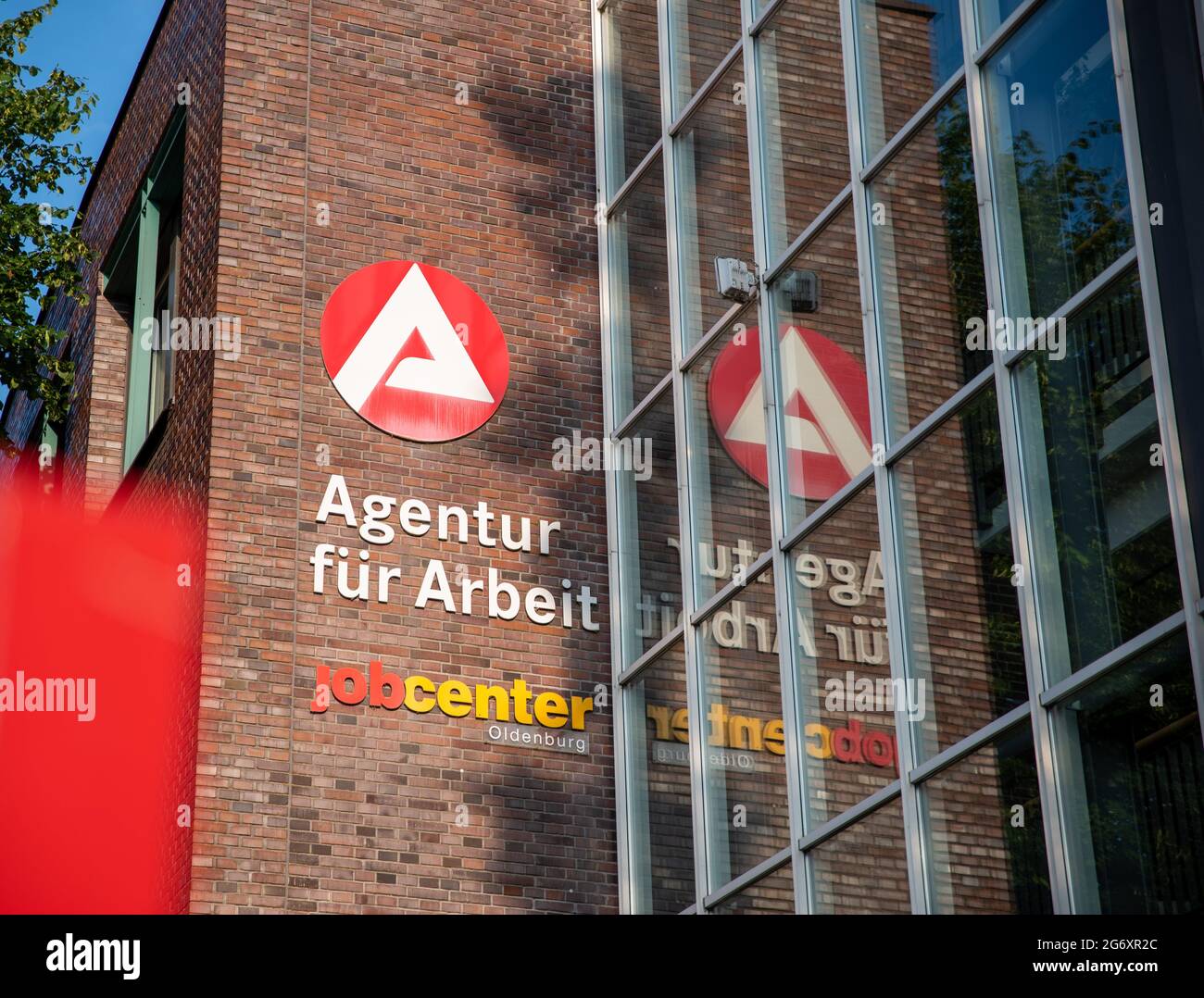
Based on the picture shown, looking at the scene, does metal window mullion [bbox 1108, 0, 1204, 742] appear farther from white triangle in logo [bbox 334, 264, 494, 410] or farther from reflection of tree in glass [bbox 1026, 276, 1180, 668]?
white triangle in logo [bbox 334, 264, 494, 410]

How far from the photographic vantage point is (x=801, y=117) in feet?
47.2

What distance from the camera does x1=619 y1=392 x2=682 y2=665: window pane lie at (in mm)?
15852

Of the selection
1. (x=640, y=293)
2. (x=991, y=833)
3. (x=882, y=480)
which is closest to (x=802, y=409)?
(x=882, y=480)

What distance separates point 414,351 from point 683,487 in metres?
2.90

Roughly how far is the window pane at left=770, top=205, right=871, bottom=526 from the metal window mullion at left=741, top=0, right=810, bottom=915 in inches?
4.3

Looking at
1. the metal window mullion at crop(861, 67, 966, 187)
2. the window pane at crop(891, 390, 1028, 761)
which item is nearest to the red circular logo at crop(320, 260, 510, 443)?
the metal window mullion at crop(861, 67, 966, 187)

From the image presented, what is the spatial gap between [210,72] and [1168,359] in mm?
10734

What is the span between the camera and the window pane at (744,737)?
1351cm

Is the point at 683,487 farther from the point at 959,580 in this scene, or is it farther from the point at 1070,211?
the point at 1070,211

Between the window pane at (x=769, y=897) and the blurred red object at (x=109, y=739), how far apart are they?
418cm

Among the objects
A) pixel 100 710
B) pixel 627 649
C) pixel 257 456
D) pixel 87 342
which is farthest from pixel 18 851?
pixel 87 342

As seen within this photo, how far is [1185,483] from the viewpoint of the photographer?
964 centimetres

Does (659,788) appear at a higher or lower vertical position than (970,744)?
higher
